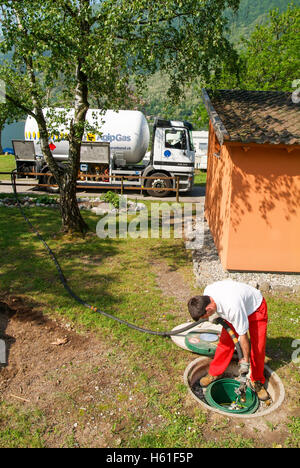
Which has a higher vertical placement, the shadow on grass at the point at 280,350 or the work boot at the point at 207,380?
the shadow on grass at the point at 280,350

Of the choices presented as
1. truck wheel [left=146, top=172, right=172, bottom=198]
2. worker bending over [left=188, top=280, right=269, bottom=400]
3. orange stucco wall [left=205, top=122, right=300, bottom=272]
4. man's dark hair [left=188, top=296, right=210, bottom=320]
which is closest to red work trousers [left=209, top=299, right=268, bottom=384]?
worker bending over [left=188, top=280, right=269, bottom=400]

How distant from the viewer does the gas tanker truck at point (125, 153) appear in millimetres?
15898

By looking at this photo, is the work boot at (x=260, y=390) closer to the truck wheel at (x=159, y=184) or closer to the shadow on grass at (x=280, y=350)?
the shadow on grass at (x=280, y=350)

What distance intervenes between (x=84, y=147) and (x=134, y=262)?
931 cm

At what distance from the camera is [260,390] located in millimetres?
4648

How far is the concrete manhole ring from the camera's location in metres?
4.15

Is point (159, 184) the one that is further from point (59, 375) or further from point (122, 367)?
point (59, 375)

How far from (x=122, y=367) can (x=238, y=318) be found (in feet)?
6.21

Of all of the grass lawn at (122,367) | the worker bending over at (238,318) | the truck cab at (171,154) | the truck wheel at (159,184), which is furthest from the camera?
the truck wheel at (159,184)

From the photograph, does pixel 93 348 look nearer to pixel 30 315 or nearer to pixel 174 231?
pixel 30 315

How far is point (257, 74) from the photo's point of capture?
2355cm

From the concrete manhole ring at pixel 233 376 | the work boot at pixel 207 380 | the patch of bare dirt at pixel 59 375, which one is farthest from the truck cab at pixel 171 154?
the work boot at pixel 207 380

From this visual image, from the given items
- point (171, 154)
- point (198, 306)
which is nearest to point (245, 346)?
point (198, 306)

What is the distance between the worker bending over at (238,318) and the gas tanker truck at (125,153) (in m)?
11.3
